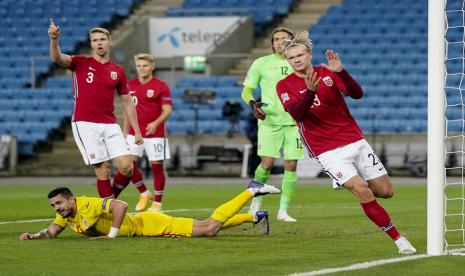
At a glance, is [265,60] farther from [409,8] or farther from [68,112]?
[409,8]

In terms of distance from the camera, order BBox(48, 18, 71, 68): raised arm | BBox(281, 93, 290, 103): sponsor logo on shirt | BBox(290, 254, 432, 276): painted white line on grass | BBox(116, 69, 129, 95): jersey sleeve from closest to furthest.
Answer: BBox(290, 254, 432, 276): painted white line on grass → BBox(281, 93, 290, 103): sponsor logo on shirt → BBox(48, 18, 71, 68): raised arm → BBox(116, 69, 129, 95): jersey sleeve

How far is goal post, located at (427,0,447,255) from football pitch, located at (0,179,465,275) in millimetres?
322

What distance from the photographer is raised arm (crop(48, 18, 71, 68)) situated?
1148 centimetres

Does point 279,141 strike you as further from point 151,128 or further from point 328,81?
point 328,81

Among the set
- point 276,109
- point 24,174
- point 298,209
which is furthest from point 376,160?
point 24,174

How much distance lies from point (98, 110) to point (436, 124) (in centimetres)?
506

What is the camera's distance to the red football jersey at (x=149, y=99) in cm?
1661

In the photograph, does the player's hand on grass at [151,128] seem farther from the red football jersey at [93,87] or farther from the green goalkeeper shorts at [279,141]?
the red football jersey at [93,87]

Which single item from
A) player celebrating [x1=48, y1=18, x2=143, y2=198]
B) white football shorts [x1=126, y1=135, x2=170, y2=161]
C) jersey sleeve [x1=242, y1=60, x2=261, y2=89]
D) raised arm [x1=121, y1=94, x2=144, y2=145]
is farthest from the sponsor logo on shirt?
white football shorts [x1=126, y1=135, x2=170, y2=161]

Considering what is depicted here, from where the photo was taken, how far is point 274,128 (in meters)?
14.1

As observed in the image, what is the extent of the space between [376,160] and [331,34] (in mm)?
25740

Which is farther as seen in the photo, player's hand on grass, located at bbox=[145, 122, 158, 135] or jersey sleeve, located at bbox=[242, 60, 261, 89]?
player's hand on grass, located at bbox=[145, 122, 158, 135]

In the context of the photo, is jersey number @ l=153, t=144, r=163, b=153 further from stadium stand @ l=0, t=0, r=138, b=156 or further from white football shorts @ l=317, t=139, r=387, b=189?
stadium stand @ l=0, t=0, r=138, b=156

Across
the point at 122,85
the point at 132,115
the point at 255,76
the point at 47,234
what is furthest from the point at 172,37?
the point at 47,234
